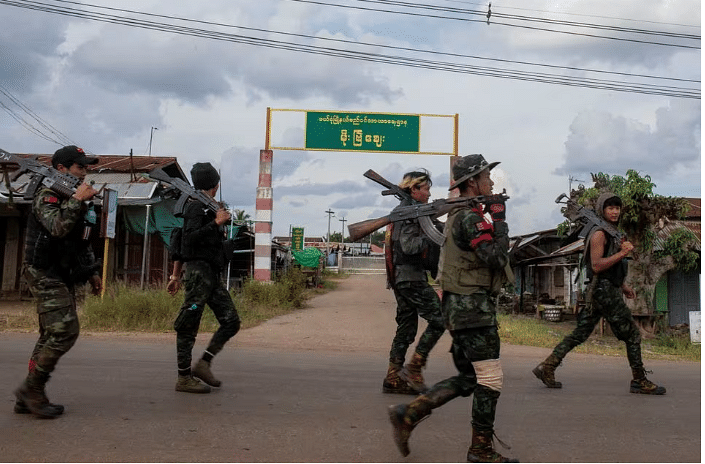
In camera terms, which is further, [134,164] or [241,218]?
[241,218]

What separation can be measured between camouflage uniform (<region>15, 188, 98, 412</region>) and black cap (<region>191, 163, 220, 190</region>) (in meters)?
1.19

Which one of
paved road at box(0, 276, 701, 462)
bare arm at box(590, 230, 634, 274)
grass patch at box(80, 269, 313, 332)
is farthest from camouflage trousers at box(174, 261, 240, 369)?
grass patch at box(80, 269, 313, 332)

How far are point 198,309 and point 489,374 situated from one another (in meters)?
2.80

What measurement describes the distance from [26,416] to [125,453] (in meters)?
1.27

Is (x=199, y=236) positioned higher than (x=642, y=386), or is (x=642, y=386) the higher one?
(x=199, y=236)

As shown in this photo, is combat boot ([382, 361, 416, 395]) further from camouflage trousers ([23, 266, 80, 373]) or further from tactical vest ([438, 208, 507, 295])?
camouflage trousers ([23, 266, 80, 373])

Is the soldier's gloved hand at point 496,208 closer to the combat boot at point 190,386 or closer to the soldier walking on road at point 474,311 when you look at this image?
the soldier walking on road at point 474,311

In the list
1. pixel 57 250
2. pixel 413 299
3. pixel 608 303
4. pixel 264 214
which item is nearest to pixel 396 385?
pixel 413 299

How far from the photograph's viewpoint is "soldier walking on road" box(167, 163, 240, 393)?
556cm

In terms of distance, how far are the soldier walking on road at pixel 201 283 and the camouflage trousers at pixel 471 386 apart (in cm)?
235

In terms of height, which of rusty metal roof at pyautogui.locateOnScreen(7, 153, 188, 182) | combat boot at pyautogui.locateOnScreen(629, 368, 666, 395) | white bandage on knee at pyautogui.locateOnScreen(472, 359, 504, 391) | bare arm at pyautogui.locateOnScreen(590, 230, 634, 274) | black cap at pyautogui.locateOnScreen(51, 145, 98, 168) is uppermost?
rusty metal roof at pyautogui.locateOnScreen(7, 153, 188, 182)

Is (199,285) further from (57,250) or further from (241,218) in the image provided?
(241,218)

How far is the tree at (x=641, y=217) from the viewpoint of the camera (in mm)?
12070

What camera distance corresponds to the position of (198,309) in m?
5.55
